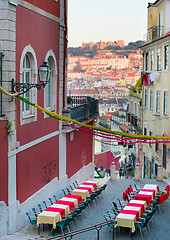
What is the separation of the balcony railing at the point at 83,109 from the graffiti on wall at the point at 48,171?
3365 mm

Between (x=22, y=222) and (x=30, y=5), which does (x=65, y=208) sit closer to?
(x=22, y=222)

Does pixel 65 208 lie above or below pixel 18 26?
below

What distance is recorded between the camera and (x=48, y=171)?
16.4 m

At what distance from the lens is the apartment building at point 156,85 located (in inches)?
1020

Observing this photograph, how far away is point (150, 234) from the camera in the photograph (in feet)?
45.8

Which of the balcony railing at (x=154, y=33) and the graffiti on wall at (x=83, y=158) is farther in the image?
the balcony railing at (x=154, y=33)

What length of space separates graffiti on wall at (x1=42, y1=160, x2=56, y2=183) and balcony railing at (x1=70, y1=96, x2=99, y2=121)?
11.0 ft

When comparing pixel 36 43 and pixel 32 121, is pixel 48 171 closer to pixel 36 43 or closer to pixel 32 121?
pixel 32 121

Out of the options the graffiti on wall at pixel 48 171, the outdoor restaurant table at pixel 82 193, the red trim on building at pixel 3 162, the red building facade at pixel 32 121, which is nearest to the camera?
the red trim on building at pixel 3 162

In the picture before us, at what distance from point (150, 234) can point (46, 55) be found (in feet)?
24.1

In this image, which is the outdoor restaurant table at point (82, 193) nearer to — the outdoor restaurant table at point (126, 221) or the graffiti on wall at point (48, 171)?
the graffiti on wall at point (48, 171)

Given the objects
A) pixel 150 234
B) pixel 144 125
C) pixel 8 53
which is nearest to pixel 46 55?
pixel 8 53

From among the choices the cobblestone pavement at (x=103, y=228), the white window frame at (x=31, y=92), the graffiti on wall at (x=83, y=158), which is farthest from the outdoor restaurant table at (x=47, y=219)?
the graffiti on wall at (x=83, y=158)

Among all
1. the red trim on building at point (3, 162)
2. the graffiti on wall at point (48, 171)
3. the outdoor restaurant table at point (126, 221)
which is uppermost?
the red trim on building at point (3, 162)
